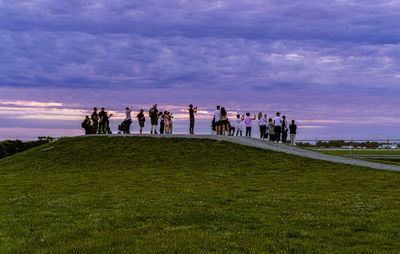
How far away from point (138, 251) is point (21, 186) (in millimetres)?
15280

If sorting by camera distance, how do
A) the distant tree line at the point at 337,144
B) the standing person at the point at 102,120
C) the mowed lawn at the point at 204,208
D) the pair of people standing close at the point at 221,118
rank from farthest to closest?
the distant tree line at the point at 337,144 < the standing person at the point at 102,120 < the pair of people standing close at the point at 221,118 < the mowed lawn at the point at 204,208

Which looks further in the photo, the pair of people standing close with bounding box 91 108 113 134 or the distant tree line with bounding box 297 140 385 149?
the distant tree line with bounding box 297 140 385 149

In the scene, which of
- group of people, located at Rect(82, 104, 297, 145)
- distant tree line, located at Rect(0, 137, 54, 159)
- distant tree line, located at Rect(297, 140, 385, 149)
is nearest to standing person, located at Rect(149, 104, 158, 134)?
group of people, located at Rect(82, 104, 297, 145)

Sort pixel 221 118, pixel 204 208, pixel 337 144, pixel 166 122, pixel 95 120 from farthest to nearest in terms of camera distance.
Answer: pixel 337 144, pixel 95 120, pixel 166 122, pixel 221 118, pixel 204 208

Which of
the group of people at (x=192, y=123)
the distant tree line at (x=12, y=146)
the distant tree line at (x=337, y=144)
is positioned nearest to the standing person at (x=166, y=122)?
the group of people at (x=192, y=123)

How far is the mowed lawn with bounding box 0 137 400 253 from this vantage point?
849 cm

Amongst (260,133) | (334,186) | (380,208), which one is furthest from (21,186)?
(260,133)

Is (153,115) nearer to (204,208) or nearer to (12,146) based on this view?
(12,146)

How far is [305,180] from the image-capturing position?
20.3 metres

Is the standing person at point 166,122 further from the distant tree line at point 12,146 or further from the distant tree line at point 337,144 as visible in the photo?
the distant tree line at point 337,144

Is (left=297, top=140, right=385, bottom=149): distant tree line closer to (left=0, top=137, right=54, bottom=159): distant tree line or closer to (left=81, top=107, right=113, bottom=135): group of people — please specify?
(left=81, top=107, right=113, bottom=135): group of people

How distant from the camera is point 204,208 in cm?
1220

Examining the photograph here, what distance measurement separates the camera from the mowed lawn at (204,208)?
8492 mm

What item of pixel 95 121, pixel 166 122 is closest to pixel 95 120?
pixel 95 121
